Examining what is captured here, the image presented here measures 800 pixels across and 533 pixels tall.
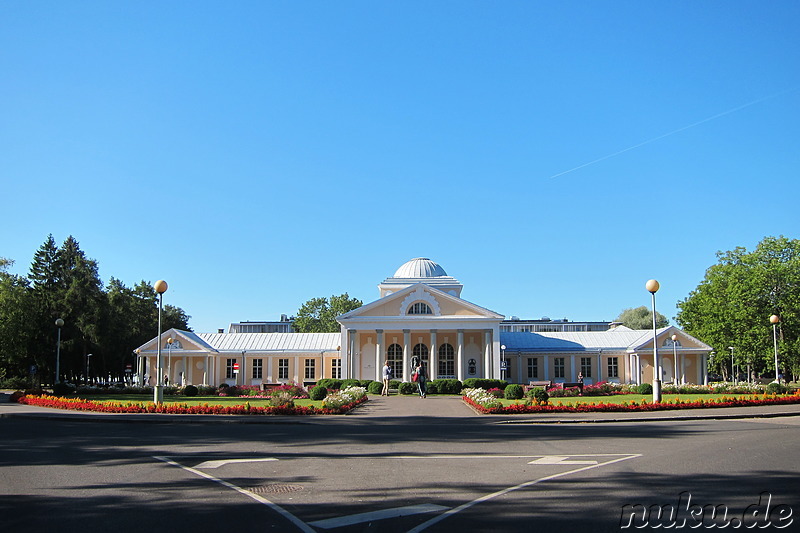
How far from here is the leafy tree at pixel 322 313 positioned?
3976 inches

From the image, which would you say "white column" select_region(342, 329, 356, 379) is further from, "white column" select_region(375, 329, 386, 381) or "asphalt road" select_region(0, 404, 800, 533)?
"asphalt road" select_region(0, 404, 800, 533)

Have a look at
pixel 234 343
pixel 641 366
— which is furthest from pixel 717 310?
pixel 234 343

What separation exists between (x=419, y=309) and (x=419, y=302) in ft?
1.83

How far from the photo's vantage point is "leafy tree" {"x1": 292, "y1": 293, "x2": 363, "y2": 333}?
101 meters

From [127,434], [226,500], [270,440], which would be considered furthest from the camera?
[127,434]

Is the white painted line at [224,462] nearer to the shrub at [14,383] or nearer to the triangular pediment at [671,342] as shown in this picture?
the shrub at [14,383]

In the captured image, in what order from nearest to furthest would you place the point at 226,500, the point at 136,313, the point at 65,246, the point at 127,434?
the point at 226,500
the point at 127,434
the point at 65,246
the point at 136,313

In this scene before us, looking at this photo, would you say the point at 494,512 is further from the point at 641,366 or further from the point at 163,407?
the point at 641,366

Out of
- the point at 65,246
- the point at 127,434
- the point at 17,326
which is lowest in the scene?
the point at 127,434

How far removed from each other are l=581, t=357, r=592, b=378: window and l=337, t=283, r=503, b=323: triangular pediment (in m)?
11.5

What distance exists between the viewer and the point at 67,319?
207ft

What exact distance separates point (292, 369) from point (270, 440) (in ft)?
139

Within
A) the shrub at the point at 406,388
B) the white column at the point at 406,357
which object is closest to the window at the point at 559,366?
the white column at the point at 406,357

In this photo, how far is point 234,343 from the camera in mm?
57719
